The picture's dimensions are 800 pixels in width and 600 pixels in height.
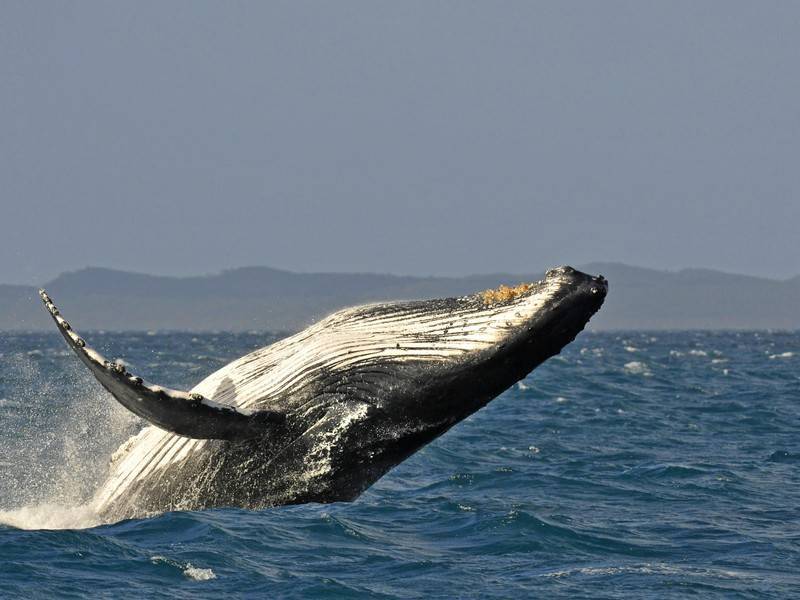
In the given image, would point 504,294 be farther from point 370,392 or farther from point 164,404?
point 164,404

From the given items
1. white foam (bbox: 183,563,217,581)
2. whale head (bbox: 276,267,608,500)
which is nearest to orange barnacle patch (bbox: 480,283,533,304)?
whale head (bbox: 276,267,608,500)

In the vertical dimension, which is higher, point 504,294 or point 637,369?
point 504,294

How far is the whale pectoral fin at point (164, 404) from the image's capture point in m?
7.30

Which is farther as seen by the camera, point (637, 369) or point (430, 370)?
point (637, 369)

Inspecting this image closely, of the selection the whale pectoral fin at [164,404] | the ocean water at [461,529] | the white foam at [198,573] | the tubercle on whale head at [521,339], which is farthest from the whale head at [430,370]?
the white foam at [198,573]

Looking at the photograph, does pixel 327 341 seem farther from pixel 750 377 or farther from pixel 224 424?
pixel 750 377

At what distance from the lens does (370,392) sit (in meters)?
8.33

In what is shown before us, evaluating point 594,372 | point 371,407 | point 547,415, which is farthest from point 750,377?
point 371,407

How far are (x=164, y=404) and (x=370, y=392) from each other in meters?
1.53

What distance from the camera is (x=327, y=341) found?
8672mm

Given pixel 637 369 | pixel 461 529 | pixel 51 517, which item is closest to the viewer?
pixel 51 517

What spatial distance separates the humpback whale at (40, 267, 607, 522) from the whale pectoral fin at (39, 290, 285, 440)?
251mm

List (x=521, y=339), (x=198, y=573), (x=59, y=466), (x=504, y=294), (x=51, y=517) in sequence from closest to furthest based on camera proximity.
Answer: (x=521, y=339) → (x=504, y=294) → (x=198, y=573) → (x=51, y=517) → (x=59, y=466)

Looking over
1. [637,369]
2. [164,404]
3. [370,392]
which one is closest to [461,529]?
[370,392]
